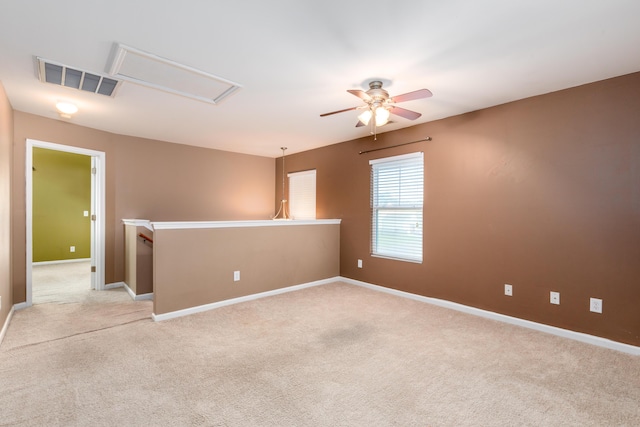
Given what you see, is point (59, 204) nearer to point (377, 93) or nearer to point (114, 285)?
point (114, 285)

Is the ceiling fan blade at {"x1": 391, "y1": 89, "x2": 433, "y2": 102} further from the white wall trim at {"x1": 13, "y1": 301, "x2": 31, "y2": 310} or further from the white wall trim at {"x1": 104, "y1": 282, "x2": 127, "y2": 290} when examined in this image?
the white wall trim at {"x1": 13, "y1": 301, "x2": 31, "y2": 310}

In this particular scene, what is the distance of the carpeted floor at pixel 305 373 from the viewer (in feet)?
6.08

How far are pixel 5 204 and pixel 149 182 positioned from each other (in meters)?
1.96

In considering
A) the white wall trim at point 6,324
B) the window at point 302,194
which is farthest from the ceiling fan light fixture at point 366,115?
the white wall trim at point 6,324

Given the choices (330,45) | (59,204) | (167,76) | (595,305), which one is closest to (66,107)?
(167,76)

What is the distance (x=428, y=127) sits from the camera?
162 inches

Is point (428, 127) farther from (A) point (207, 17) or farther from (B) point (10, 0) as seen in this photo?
(B) point (10, 0)

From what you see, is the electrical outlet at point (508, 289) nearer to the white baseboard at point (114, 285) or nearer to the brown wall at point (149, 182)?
the brown wall at point (149, 182)

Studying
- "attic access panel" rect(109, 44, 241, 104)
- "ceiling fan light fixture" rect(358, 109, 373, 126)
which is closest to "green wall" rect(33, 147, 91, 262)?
"attic access panel" rect(109, 44, 241, 104)

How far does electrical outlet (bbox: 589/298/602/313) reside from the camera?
2.85 metres

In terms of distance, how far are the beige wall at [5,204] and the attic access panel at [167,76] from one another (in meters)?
1.36

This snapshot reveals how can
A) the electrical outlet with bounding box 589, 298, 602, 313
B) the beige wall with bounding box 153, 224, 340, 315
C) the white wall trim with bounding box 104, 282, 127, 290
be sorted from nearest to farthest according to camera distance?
1. the electrical outlet with bounding box 589, 298, 602, 313
2. the beige wall with bounding box 153, 224, 340, 315
3. the white wall trim with bounding box 104, 282, 127, 290

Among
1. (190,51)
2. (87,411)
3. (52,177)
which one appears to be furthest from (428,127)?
(52,177)

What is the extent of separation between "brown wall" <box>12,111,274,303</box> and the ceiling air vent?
156 centimetres
